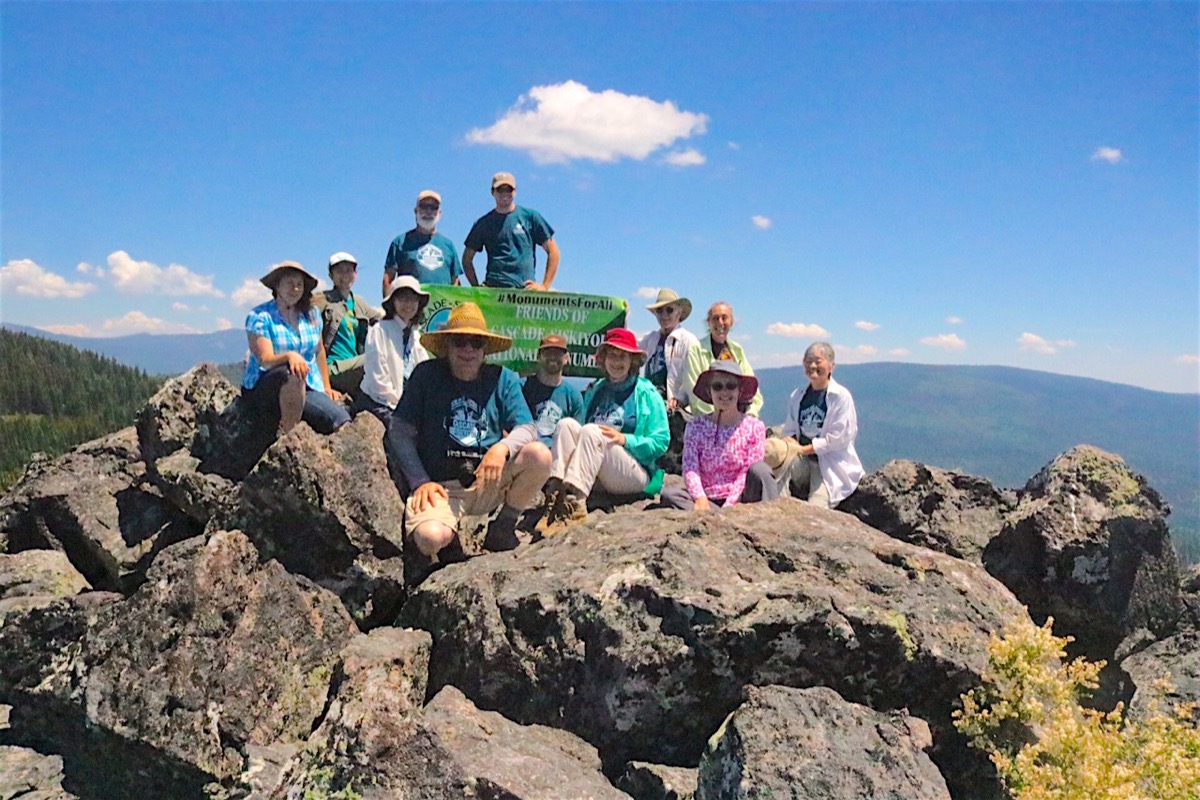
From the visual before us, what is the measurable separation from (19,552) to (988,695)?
462 inches

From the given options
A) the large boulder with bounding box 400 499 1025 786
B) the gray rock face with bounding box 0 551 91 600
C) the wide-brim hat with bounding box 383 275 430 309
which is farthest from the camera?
the wide-brim hat with bounding box 383 275 430 309

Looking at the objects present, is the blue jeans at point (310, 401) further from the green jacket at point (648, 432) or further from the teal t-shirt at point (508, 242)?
the teal t-shirt at point (508, 242)

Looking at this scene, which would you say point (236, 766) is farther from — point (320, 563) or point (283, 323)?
point (283, 323)

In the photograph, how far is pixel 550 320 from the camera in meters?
13.4

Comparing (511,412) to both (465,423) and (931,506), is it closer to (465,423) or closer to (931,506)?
(465,423)

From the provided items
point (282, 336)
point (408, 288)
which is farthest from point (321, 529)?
point (408, 288)

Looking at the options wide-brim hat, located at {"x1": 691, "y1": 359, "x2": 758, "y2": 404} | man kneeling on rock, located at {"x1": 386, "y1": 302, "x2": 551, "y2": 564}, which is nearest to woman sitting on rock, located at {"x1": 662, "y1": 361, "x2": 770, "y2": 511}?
wide-brim hat, located at {"x1": 691, "y1": 359, "x2": 758, "y2": 404}

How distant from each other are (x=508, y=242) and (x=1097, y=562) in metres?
Result: 9.79

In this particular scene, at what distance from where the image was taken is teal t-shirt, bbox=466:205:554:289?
1386 cm

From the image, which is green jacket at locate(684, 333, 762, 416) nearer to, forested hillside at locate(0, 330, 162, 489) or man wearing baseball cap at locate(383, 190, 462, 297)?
man wearing baseball cap at locate(383, 190, 462, 297)

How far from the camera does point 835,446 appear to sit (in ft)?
34.8

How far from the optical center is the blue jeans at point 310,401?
379 inches

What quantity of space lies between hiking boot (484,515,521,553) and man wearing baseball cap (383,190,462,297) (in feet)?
19.1

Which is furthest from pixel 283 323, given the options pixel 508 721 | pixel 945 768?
pixel 945 768
